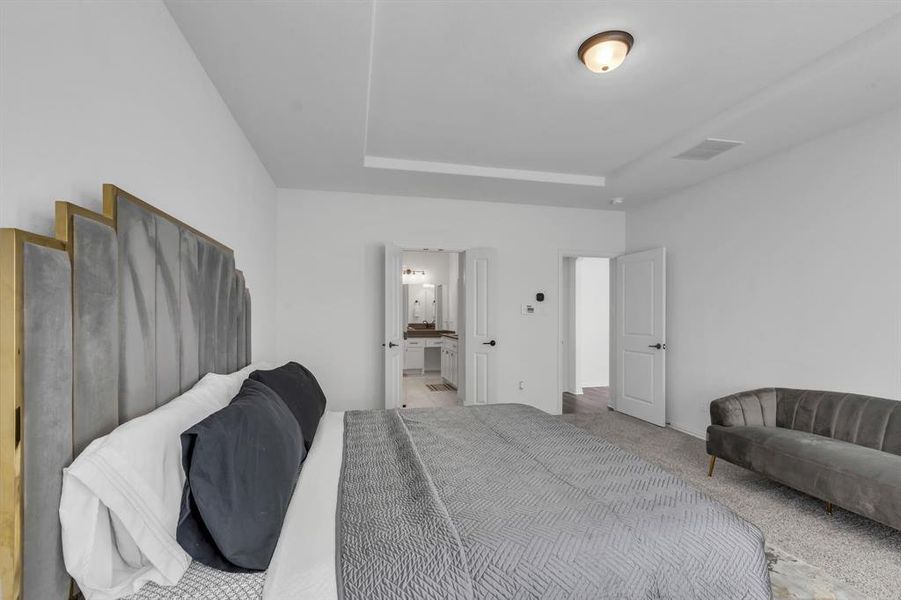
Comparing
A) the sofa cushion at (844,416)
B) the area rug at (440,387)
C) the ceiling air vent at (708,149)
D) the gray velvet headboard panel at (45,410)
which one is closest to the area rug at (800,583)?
the sofa cushion at (844,416)

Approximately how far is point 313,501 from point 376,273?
3443mm

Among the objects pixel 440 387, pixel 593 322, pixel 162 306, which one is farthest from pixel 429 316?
pixel 162 306

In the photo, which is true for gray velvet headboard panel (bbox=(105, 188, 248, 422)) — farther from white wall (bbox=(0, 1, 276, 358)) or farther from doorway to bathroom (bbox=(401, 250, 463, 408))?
doorway to bathroom (bbox=(401, 250, 463, 408))

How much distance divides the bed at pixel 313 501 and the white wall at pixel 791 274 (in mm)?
2422

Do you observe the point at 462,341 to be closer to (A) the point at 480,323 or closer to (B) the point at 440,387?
(A) the point at 480,323

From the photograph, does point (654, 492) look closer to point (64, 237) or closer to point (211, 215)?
point (64, 237)

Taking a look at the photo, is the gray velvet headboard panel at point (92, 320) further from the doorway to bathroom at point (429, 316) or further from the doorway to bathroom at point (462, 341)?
the doorway to bathroom at point (429, 316)

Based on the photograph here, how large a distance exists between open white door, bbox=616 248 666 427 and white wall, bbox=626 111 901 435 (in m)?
0.17

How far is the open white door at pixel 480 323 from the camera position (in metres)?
4.81

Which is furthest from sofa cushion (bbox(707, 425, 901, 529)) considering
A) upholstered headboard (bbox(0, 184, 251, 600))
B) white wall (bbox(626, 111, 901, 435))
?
Answer: upholstered headboard (bbox(0, 184, 251, 600))

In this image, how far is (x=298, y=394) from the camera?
2.10 m

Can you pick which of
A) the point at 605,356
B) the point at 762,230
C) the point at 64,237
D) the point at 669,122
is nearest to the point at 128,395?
the point at 64,237

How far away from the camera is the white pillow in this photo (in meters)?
0.94

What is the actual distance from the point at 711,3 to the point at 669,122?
4.18 ft
